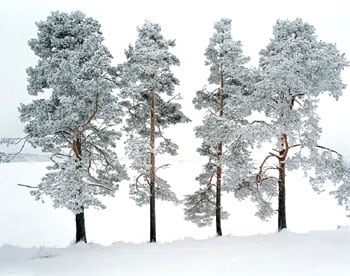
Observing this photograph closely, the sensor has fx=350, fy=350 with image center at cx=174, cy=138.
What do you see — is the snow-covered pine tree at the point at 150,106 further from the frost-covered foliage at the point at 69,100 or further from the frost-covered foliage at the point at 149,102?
the frost-covered foliage at the point at 69,100

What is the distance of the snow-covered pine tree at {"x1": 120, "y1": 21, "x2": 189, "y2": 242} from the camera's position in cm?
1812

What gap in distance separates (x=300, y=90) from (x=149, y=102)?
319 inches

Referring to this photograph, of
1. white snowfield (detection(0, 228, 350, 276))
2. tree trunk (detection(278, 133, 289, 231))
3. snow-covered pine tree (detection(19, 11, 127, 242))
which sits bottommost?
white snowfield (detection(0, 228, 350, 276))

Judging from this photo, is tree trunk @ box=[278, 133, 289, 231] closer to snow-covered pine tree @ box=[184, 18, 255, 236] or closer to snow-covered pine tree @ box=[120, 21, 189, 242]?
snow-covered pine tree @ box=[184, 18, 255, 236]

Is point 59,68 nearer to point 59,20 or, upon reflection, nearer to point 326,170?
point 59,20

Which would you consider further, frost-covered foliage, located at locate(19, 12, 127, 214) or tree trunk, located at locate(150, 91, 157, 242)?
tree trunk, located at locate(150, 91, 157, 242)

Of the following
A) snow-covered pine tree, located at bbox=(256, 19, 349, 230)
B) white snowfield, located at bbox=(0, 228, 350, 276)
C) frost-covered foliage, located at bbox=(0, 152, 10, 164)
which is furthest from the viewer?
frost-covered foliage, located at bbox=(0, 152, 10, 164)

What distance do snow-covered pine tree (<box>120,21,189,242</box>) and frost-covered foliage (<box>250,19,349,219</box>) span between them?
5.01 metres

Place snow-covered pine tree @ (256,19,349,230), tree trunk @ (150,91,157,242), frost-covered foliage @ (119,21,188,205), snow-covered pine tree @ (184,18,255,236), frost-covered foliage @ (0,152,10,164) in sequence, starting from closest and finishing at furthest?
snow-covered pine tree @ (256,19,349,230) < frost-covered foliage @ (0,152,10,164) < frost-covered foliage @ (119,21,188,205) < snow-covered pine tree @ (184,18,255,236) < tree trunk @ (150,91,157,242)

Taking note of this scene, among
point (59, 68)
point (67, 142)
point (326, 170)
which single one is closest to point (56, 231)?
point (67, 142)

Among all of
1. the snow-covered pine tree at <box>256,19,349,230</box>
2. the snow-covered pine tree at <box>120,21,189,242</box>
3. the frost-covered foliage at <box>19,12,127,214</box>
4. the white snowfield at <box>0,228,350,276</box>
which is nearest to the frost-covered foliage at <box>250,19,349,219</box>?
the snow-covered pine tree at <box>256,19,349,230</box>

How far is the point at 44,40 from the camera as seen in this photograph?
57.3 feet

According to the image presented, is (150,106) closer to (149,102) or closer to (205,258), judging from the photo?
(149,102)

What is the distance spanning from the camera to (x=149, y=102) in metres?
19.9
